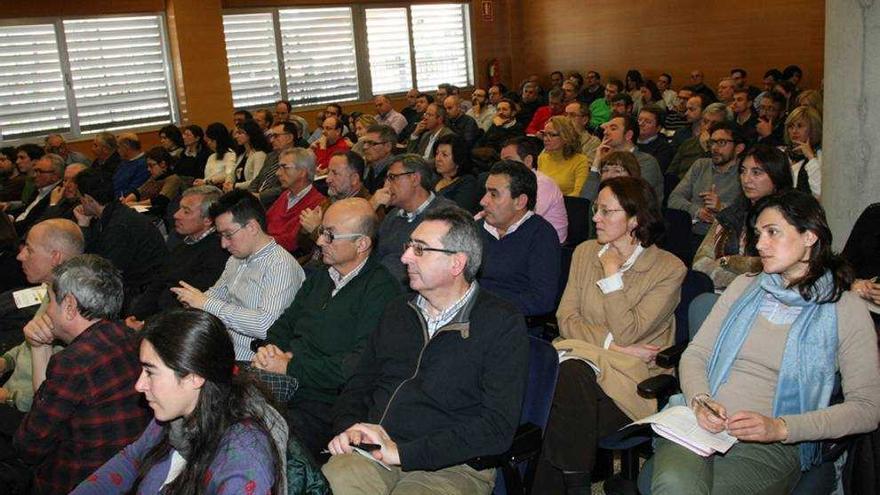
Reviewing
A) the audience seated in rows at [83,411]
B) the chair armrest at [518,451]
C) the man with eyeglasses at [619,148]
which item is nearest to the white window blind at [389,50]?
the man with eyeglasses at [619,148]

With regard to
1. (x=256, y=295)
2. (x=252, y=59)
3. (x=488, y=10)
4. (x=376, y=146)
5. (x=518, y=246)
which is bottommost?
(x=256, y=295)

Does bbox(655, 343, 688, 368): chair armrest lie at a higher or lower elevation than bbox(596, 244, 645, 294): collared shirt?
lower

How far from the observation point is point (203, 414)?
6.37ft

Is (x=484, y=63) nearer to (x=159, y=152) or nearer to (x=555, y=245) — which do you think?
(x=159, y=152)

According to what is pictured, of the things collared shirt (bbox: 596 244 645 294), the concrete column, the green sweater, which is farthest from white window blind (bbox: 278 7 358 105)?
collared shirt (bbox: 596 244 645 294)

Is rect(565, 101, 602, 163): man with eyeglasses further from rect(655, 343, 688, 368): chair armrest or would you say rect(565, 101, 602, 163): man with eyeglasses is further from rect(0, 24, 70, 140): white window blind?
rect(0, 24, 70, 140): white window blind

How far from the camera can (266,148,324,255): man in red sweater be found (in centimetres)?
541

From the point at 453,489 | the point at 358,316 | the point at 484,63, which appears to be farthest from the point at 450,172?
the point at 484,63

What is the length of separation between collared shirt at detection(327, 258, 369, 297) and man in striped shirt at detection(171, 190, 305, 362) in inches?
14.1

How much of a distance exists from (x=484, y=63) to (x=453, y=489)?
1390cm

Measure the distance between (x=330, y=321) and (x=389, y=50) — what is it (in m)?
11.7

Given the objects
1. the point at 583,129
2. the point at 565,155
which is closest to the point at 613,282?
the point at 565,155

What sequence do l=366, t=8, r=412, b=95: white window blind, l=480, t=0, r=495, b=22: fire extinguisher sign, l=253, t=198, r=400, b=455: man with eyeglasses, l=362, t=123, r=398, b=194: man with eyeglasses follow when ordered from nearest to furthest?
l=253, t=198, r=400, b=455: man with eyeglasses < l=362, t=123, r=398, b=194: man with eyeglasses < l=366, t=8, r=412, b=95: white window blind < l=480, t=0, r=495, b=22: fire extinguisher sign

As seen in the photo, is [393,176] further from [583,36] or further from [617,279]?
[583,36]
